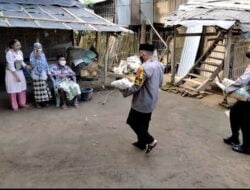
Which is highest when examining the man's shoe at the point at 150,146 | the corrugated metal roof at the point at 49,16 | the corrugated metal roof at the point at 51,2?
the corrugated metal roof at the point at 51,2

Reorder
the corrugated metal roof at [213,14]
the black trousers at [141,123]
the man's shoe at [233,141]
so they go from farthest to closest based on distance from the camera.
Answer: the corrugated metal roof at [213,14] → the man's shoe at [233,141] → the black trousers at [141,123]

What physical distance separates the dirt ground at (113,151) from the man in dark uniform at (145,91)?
1.55ft

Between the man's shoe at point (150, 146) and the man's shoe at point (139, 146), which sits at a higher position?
the man's shoe at point (150, 146)

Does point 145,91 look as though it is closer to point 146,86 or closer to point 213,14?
point 146,86

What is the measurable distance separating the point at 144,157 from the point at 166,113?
2892mm

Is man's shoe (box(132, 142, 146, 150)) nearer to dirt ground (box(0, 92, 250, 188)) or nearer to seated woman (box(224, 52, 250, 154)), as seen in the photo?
dirt ground (box(0, 92, 250, 188))

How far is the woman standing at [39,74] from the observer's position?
25.1 ft

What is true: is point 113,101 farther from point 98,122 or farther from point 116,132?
point 116,132

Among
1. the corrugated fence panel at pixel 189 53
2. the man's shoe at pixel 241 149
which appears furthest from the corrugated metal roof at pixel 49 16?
the man's shoe at pixel 241 149

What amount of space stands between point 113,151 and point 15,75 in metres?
3.52

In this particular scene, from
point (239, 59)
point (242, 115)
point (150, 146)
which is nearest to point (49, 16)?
point (150, 146)

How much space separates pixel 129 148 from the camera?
18.1 ft

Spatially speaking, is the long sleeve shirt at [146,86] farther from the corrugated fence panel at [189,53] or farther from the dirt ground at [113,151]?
the corrugated fence panel at [189,53]

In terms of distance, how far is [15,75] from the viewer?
24.8 ft
